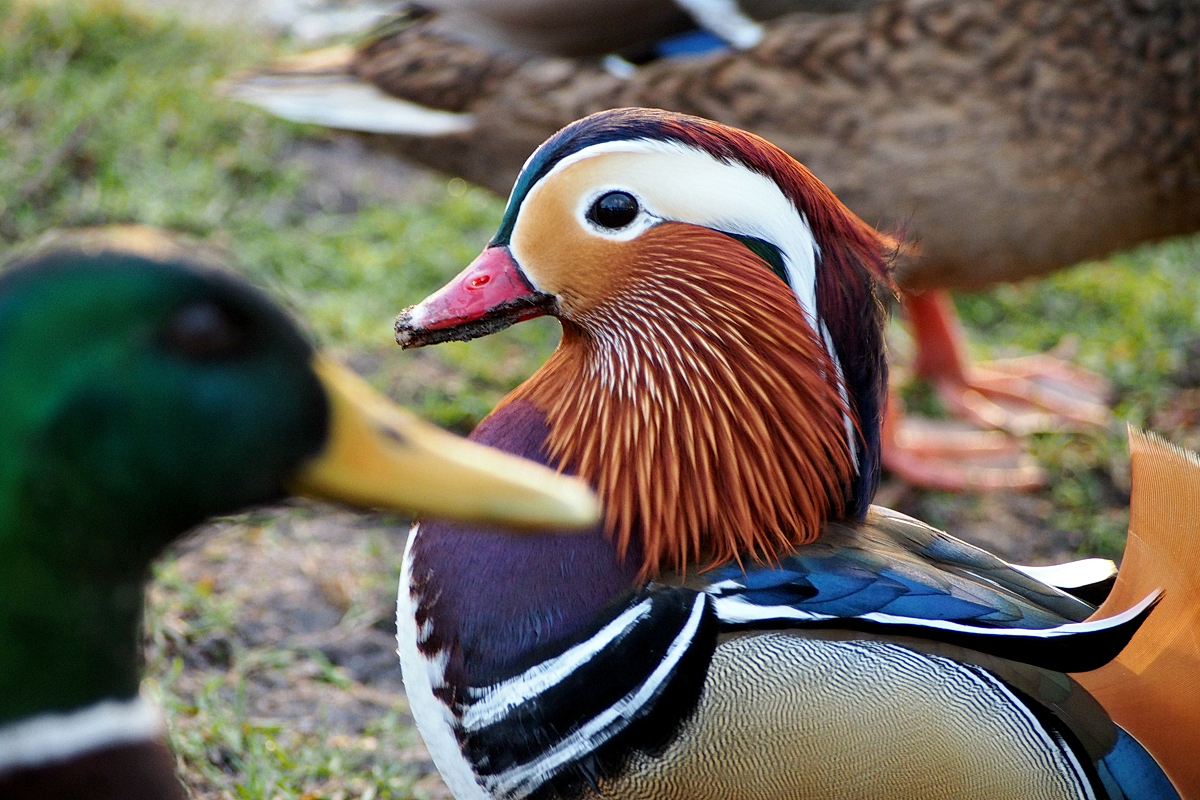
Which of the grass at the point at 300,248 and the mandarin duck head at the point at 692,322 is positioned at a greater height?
the mandarin duck head at the point at 692,322

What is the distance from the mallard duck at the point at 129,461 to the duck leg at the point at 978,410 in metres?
2.31

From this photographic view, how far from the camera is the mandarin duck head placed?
1544 mm

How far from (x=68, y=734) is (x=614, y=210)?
86 cm

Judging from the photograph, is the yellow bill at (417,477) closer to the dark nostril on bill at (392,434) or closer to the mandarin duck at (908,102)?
the dark nostril on bill at (392,434)

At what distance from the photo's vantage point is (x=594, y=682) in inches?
57.7

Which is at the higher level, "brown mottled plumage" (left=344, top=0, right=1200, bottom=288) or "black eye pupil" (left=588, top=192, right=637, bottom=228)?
"black eye pupil" (left=588, top=192, right=637, bottom=228)

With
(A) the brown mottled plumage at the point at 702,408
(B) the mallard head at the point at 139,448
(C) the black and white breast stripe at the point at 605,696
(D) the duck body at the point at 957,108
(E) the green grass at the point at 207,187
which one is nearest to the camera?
(B) the mallard head at the point at 139,448

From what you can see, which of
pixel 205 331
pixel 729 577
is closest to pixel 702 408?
pixel 729 577

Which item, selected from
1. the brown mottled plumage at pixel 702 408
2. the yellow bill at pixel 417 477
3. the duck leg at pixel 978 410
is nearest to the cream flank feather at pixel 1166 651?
the brown mottled plumage at pixel 702 408

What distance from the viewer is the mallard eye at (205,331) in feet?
3.18

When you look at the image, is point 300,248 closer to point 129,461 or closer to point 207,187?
point 207,187

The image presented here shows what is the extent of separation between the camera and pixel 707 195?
1543mm

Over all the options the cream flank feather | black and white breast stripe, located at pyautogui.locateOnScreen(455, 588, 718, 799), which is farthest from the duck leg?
black and white breast stripe, located at pyautogui.locateOnScreen(455, 588, 718, 799)

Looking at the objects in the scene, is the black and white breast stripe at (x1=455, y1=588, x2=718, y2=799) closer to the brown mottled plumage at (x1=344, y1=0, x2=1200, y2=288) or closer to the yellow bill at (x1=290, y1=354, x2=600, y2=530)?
the yellow bill at (x1=290, y1=354, x2=600, y2=530)
